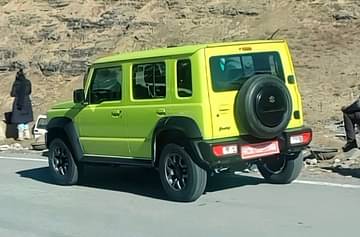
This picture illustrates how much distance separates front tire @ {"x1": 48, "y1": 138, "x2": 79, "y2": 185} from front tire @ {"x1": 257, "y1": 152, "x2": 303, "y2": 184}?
9.45 ft

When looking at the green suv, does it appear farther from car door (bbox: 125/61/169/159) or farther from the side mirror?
the side mirror

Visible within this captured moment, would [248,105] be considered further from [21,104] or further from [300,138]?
[21,104]

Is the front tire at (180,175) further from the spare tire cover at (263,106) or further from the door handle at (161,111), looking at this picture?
the spare tire cover at (263,106)

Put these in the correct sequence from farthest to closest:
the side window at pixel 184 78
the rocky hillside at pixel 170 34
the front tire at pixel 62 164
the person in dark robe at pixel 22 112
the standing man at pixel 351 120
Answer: the rocky hillside at pixel 170 34
the person in dark robe at pixel 22 112
the standing man at pixel 351 120
the front tire at pixel 62 164
the side window at pixel 184 78

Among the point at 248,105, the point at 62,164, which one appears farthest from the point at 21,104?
the point at 248,105

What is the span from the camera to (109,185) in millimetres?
12133

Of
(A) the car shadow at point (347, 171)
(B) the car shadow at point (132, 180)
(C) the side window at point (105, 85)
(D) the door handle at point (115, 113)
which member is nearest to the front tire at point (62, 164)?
(B) the car shadow at point (132, 180)

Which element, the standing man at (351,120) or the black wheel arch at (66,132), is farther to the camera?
the standing man at (351,120)

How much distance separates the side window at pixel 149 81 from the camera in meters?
10.5

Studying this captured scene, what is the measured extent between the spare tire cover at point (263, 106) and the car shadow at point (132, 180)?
1431 millimetres

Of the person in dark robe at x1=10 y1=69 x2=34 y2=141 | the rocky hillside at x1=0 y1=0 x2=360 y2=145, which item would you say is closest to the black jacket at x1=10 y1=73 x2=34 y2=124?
the person in dark robe at x1=10 y1=69 x2=34 y2=141

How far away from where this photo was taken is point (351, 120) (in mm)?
12711

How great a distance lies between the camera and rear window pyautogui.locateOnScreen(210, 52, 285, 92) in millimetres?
9969

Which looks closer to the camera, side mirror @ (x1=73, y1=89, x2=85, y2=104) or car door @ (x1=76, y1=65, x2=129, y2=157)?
car door @ (x1=76, y1=65, x2=129, y2=157)
